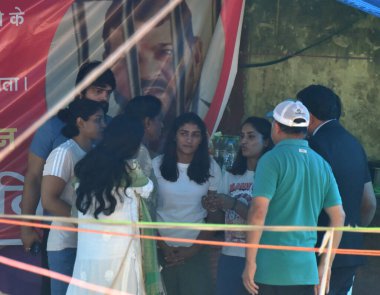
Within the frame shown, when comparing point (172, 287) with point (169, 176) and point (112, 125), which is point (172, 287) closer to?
point (169, 176)

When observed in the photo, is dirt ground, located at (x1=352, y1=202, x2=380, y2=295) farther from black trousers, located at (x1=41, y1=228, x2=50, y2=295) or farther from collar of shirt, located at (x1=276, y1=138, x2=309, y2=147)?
black trousers, located at (x1=41, y1=228, x2=50, y2=295)

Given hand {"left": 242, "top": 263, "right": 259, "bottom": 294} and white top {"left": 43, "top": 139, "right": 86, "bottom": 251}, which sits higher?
white top {"left": 43, "top": 139, "right": 86, "bottom": 251}

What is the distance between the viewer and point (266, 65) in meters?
5.64

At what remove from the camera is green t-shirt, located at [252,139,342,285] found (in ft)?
11.0

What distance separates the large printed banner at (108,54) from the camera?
4.78 metres

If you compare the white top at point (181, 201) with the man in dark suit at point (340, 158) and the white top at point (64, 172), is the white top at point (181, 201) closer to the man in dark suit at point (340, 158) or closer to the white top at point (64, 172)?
the white top at point (64, 172)

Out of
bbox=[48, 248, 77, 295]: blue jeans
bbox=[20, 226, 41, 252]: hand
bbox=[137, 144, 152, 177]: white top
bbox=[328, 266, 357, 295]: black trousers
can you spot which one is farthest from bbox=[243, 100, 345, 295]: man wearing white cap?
bbox=[20, 226, 41, 252]: hand

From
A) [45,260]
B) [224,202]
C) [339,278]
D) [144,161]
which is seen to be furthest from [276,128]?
[45,260]

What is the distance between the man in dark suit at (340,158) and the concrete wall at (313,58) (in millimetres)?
1748

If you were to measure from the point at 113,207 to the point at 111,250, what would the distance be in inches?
9.1

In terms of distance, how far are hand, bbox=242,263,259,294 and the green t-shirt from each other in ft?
0.14

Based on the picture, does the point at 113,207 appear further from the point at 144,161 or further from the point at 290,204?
the point at 290,204

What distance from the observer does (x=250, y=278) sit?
3395 millimetres

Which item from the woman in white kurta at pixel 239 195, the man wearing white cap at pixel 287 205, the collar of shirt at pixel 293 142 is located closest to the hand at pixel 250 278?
the man wearing white cap at pixel 287 205
